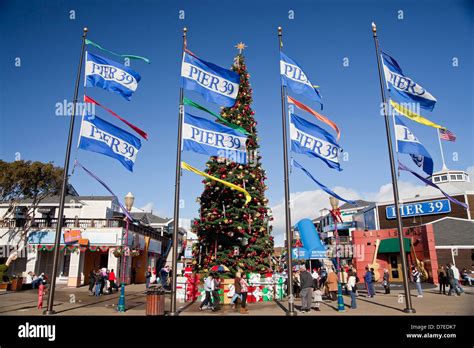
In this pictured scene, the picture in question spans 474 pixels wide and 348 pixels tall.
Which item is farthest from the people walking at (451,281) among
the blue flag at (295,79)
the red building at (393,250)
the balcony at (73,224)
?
the balcony at (73,224)

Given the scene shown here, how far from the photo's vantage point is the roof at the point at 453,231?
30.8 metres

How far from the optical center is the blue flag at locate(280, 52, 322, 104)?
1402cm

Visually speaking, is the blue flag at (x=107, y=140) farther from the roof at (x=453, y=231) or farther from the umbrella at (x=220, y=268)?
the roof at (x=453, y=231)

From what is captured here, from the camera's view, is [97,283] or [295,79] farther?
[97,283]

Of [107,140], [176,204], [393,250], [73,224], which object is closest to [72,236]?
[73,224]

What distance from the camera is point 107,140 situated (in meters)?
12.8

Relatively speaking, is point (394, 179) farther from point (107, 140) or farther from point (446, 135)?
point (107, 140)

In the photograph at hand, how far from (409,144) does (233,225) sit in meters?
9.67

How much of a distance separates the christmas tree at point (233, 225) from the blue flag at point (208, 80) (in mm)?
6372

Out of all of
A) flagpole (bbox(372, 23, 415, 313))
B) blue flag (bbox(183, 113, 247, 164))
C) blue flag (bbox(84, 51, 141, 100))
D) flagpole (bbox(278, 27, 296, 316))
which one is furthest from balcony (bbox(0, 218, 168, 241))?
flagpole (bbox(372, 23, 415, 313))
